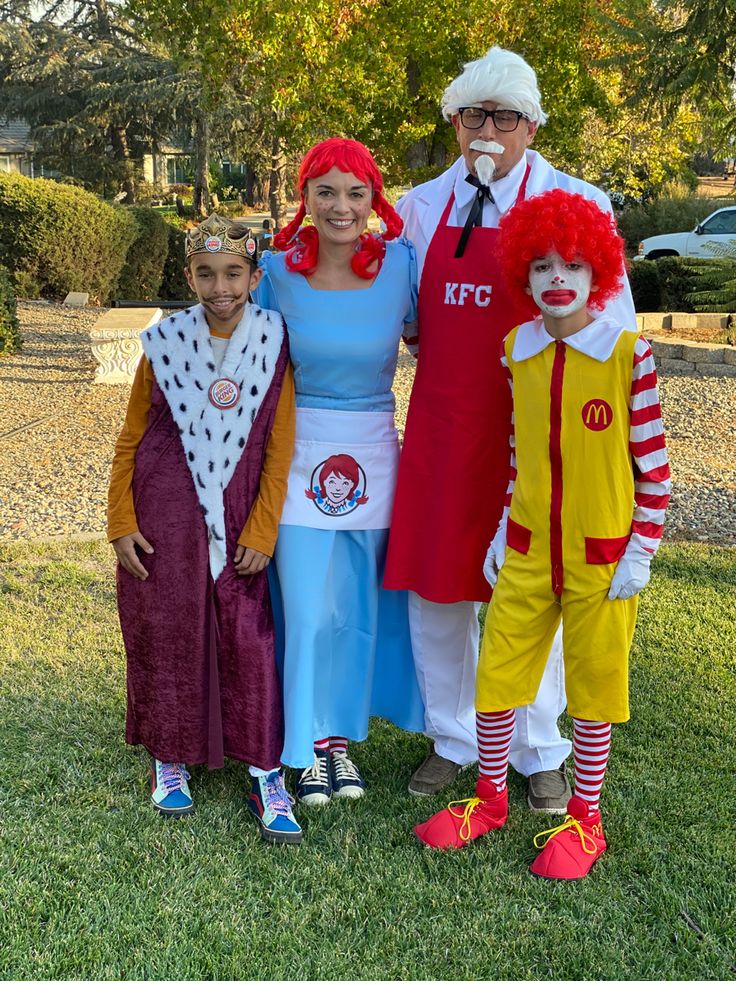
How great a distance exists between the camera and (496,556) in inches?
111

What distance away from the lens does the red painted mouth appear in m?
2.56

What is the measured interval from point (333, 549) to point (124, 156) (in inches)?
1288

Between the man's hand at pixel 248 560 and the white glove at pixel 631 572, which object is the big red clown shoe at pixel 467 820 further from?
the man's hand at pixel 248 560

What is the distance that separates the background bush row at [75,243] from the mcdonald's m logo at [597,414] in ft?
36.0

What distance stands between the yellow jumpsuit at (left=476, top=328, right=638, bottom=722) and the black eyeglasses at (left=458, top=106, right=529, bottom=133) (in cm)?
62

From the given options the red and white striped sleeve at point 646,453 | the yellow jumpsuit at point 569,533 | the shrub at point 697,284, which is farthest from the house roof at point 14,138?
the red and white striped sleeve at point 646,453

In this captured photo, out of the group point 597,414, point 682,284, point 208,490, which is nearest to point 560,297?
point 597,414

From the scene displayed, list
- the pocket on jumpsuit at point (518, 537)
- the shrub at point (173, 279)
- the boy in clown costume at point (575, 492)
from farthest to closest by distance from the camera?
1. the shrub at point (173, 279)
2. the pocket on jumpsuit at point (518, 537)
3. the boy in clown costume at point (575, 492)


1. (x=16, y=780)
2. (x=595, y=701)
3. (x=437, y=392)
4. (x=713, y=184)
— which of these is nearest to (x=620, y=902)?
(x=595, y=701)

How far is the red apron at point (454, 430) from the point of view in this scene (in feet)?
9.49

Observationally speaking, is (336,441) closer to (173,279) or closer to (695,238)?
(173,279)

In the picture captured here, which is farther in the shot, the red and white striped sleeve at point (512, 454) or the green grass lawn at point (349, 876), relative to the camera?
the red and white striped sleeve at point (512, 454)

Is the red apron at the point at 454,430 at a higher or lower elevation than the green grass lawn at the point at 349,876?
higher

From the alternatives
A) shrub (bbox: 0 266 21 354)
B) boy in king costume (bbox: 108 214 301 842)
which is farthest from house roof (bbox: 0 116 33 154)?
boy in king costume (bbox: 108 214 301 842)
